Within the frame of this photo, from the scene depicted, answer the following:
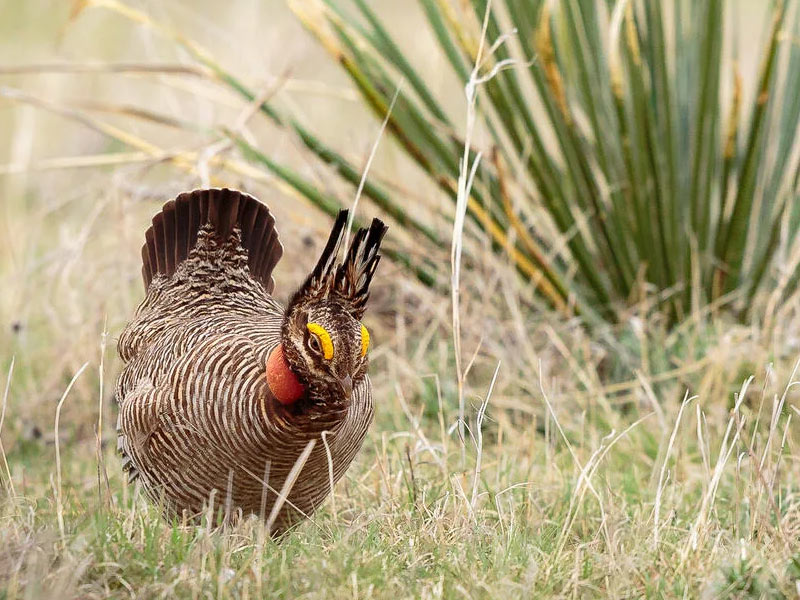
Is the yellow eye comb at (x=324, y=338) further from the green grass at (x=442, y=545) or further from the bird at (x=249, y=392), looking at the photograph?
the green grass at (x=442, y=545)

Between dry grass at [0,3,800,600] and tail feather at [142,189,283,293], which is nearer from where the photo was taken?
dry grass at [0,3,800,600]

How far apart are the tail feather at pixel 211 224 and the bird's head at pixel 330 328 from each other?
1.00 m

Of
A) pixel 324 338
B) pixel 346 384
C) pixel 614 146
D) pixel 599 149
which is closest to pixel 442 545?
pixel 346 384

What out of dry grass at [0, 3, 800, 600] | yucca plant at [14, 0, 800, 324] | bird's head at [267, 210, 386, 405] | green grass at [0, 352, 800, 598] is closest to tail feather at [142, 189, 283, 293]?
dry grass at [0, 3, 800, 600]

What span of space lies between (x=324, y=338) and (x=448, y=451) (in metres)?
1.15

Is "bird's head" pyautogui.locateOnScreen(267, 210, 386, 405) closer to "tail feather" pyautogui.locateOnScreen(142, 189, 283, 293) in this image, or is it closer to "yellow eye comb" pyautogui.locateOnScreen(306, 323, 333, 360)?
"yellow eye comb" pyautogui.locateOnScreen(306, 323, 333, 360)

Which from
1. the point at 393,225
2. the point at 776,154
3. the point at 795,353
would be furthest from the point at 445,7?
the point at 795,353

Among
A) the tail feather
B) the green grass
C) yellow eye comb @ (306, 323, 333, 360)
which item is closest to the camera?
the green grass

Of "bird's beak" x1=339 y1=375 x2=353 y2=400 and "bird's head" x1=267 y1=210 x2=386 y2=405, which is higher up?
"bird's head" x1=267 y1=210 x2=386 y2=405

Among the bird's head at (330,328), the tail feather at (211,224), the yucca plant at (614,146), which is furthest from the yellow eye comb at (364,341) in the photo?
the yucca plant at (614,146)

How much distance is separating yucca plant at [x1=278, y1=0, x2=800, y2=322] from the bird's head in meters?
1.54

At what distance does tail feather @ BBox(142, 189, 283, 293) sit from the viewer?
12.5 ft

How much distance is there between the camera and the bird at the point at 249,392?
2.85 m

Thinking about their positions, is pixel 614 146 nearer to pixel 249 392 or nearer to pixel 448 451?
pixel 448 451
